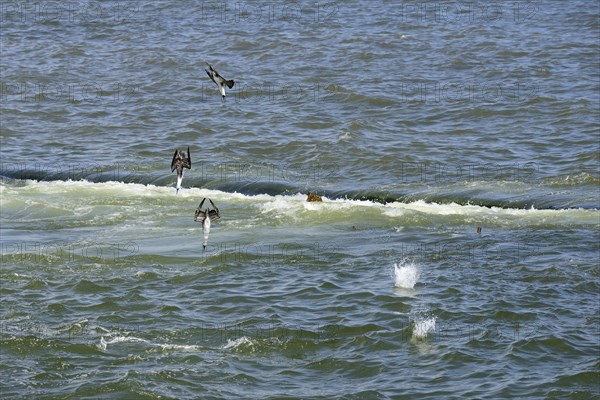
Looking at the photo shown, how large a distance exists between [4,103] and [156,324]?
22273 millimetres

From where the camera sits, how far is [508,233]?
2947 centimetres

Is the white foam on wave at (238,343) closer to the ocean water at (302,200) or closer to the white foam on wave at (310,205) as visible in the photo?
the ocean water at (302,200)

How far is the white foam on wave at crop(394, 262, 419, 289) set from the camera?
2605cm

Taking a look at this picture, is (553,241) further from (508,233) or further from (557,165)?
(557,165)

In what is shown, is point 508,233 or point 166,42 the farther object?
point 166,42

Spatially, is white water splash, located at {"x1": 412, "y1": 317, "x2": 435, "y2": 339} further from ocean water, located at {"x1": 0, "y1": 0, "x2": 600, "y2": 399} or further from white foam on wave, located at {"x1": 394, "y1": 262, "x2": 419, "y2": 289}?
white foam on wave, located at {"x1": 394, "y1": 262, "x2": 419, "y2": 289}

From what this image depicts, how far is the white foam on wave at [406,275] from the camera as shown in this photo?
2605 centimetres

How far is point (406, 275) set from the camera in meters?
26.4

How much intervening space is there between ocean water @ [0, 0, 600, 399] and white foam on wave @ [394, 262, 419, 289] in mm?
50

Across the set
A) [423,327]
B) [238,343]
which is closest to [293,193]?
[423,327]

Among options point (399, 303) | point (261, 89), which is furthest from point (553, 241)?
point (261, 89)

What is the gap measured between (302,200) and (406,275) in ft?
22.0

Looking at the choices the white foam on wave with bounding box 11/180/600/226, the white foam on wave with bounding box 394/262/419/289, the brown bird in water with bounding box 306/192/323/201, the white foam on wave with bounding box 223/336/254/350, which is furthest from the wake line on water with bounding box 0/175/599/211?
the white foam on wave with bounding box 223/336/254/350

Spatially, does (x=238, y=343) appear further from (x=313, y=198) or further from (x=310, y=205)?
(x=313, y=198)
